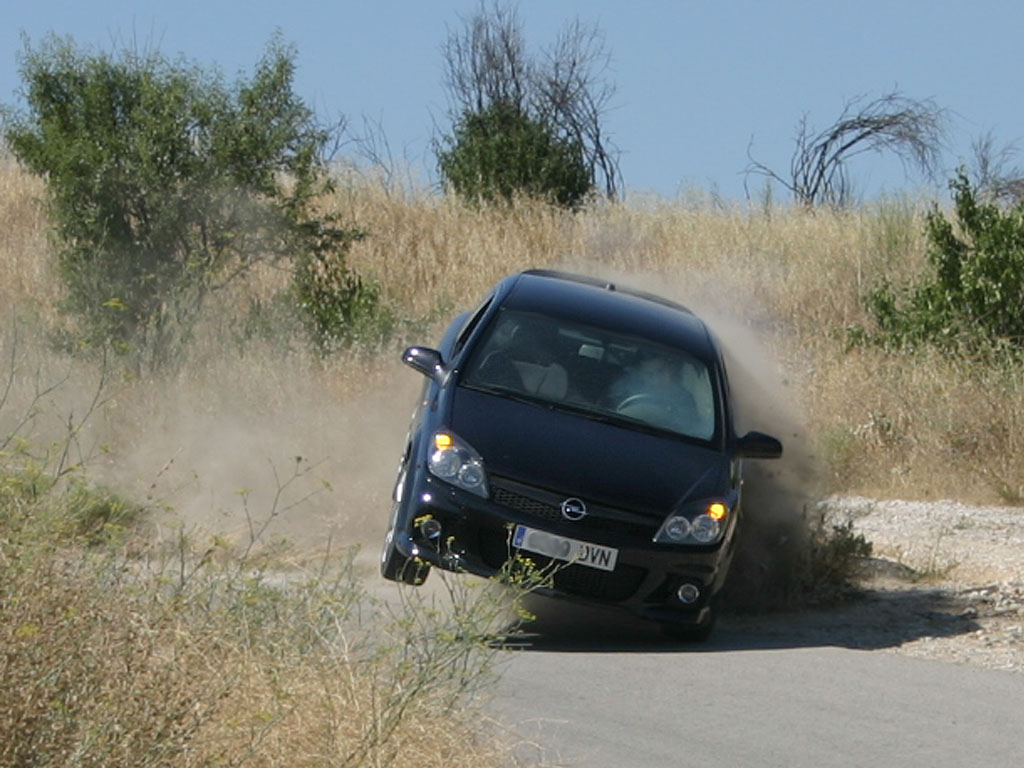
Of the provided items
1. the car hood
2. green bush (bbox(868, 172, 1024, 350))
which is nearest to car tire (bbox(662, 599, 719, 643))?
the car hood

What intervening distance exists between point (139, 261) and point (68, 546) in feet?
45.6

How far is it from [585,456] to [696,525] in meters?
0.69

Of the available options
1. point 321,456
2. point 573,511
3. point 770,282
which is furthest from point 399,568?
point 770,282

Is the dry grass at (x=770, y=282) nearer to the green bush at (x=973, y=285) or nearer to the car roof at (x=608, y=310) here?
the green bush at (x=973, y=285)

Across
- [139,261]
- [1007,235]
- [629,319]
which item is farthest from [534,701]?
[1007,235]

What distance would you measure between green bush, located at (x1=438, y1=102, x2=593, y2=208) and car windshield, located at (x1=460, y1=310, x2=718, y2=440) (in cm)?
2172

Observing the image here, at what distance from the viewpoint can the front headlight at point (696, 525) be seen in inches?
402

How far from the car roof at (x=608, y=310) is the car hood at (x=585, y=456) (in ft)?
3.61

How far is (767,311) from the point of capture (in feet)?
95.2

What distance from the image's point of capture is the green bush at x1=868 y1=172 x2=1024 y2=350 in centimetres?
2442

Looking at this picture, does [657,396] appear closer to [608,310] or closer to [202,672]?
[608,310]

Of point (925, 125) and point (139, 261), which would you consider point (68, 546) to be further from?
point (925, 125)

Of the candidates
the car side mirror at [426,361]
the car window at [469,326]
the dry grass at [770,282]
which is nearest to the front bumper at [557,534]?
the car side mirror at [426,361]

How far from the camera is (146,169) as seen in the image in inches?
789
